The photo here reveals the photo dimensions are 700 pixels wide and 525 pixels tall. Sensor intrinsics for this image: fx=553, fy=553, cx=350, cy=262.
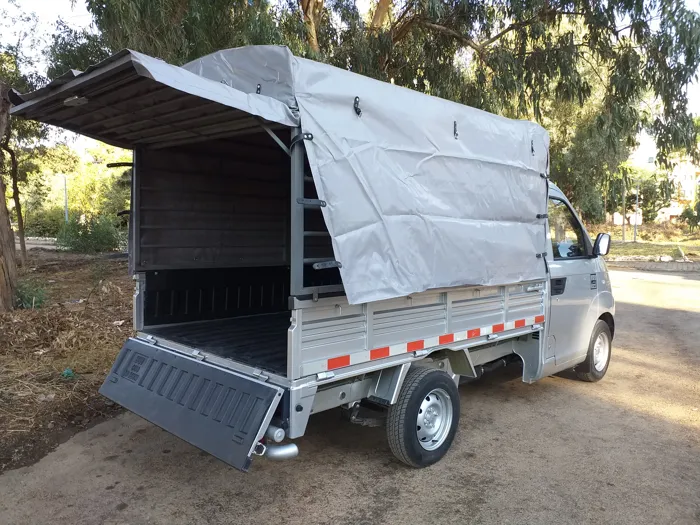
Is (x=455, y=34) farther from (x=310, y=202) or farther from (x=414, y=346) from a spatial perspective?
(x=310, y=202)

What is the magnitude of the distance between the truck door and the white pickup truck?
3 cm

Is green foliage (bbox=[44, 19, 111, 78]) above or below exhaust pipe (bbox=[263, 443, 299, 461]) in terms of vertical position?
above

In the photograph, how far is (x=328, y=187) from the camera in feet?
10.5

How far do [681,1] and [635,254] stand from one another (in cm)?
1725

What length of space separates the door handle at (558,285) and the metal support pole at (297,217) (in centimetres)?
299

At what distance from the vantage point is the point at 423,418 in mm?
4008

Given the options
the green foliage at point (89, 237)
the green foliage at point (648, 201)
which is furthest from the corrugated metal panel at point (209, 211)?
the green foliage at point (648, 201)

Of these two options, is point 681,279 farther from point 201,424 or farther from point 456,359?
point 201,424

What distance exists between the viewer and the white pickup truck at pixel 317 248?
10.5 ft

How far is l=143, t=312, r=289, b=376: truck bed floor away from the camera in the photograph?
12.5 ft

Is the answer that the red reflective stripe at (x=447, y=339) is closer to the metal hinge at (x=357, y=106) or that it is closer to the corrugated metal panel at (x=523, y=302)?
the corrugated metal panel at (x=523, y=302)

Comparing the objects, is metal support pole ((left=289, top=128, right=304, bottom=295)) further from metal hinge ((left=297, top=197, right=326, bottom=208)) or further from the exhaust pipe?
the exhaust pipe

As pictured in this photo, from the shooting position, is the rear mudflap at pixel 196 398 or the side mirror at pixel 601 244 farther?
the side mirror at pixel 601 244

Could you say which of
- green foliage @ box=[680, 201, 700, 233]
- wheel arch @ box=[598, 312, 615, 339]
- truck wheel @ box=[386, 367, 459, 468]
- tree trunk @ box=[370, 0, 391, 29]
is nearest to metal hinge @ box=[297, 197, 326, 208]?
truck wheel @ box=[386, 367, 459, 468]
